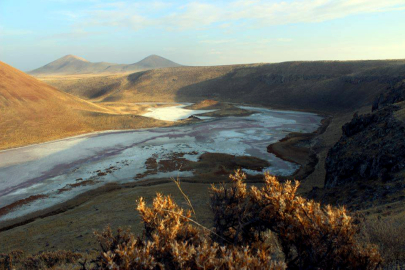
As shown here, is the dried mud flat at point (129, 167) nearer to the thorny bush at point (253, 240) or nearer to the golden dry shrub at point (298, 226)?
Result: the golden dry shrub at point (298, 226)

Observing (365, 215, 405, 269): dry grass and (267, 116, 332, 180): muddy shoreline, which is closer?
(365, 215, 405, 269): dry grass

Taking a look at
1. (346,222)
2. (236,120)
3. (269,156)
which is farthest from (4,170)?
(236,120)

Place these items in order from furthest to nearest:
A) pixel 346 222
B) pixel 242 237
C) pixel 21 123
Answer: pixel 21 123 → pixel 242 237 → pixel 346 222

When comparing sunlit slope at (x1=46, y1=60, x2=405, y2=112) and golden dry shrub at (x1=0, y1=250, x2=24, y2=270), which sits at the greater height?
sunlit slope at (x1=46, y1=60, x2=405, y2=112)

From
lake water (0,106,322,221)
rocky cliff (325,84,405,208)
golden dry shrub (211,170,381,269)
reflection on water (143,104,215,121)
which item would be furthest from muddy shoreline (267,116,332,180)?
reflection on water (143,104,215,121)

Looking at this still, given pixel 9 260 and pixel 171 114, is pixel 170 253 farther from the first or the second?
pixel 171 114

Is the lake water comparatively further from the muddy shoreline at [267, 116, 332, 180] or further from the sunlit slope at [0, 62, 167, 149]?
the sunlit slope at [0, 62, 167, 149]

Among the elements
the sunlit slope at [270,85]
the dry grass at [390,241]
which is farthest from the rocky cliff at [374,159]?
the sunlit slope at [270,85]

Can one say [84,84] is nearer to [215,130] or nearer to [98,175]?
[215,130]
